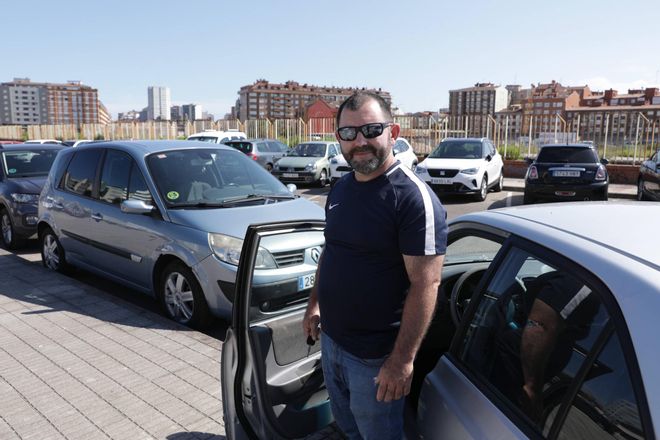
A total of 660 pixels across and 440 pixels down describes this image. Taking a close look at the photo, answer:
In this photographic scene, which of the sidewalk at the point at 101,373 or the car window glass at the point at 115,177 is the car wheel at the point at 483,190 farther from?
the sidewalk at the point at 101,373

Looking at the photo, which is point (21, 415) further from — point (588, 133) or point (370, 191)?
point (588, 133)

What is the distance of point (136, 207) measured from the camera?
4852 mm

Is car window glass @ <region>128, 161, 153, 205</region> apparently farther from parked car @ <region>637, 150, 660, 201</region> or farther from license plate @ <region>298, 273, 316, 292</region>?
parked car @ <region>637, 150, 660, 201</region>

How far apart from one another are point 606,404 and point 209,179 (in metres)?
4.54

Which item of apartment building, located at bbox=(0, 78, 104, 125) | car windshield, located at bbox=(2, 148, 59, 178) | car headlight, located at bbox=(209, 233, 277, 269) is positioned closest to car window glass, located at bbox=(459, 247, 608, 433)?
car headlight, located at bbox=(209, 233, 277, 269)

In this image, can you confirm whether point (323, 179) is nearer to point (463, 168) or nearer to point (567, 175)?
point (463, 168)

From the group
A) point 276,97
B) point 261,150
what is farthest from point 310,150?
point 276,97

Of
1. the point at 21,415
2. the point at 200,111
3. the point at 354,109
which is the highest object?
the point at 200,111

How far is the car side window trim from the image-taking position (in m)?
1.16

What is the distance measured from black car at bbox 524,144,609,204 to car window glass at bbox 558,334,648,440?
11947mm

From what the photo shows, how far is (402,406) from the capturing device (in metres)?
2.02

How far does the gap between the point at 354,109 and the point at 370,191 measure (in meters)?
0.32

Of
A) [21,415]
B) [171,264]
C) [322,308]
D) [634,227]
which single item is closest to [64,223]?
[171,264]

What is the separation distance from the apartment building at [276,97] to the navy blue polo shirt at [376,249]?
138860 mm
